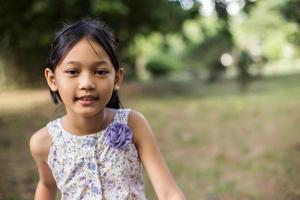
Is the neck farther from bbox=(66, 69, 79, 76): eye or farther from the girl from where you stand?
bbox=(66, 69, 79, 76): eye

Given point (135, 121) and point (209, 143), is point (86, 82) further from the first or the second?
point (209, 143)

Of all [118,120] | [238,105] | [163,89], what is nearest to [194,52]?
[163,89]

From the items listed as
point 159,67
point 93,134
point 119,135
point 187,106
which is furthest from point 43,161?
point 159,67

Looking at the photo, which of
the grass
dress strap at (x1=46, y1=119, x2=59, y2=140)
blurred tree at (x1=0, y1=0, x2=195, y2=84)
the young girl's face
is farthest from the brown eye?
blurred tree at (x1=0, y1=0, x2=195, y2=84)

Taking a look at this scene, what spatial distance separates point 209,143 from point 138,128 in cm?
502

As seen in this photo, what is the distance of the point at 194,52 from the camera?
59.7 ft

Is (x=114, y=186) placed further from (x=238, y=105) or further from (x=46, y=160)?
(x=238, y=105)

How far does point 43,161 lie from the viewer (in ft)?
6.40

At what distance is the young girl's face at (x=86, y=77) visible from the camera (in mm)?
1689

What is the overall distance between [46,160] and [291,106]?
8.43 meters

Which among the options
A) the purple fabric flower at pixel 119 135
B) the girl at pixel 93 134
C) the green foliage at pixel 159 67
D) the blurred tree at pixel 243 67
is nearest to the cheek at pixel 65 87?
the girl at pixel 93 134

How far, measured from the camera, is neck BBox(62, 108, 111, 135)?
1851 mm

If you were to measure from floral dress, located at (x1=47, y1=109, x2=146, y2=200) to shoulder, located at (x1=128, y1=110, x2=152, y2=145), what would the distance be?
0.03 m

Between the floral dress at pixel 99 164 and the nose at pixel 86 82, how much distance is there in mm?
229
